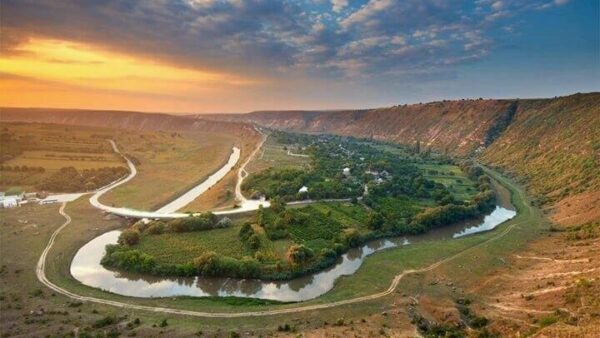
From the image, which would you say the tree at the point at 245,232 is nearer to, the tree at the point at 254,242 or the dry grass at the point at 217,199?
the tree at the point at 254,242

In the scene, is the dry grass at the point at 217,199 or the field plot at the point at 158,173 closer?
the dry grass at the point at 217,199

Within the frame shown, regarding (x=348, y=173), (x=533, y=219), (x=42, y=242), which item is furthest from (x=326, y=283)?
(x=348, y=173)

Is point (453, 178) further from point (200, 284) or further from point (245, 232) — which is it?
point (200, 284)

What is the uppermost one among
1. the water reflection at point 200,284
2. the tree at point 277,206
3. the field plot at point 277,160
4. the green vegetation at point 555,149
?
the green vegetation at point 555,149

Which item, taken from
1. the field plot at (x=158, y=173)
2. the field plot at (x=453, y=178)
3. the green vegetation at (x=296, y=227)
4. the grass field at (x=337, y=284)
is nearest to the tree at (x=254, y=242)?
the green vegetation at (x=296, y=227)

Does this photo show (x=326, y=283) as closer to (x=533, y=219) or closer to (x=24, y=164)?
(x=533, y=219)

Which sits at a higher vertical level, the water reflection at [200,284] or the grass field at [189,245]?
the grass field at [189,245]
